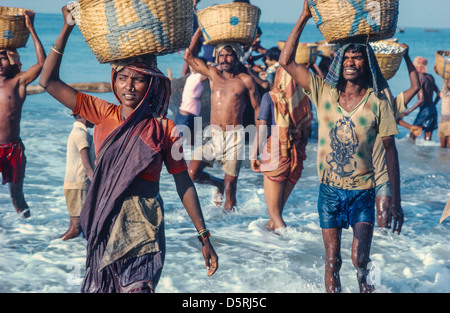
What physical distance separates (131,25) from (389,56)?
322 centimetres

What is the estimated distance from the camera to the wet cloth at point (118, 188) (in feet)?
10.6

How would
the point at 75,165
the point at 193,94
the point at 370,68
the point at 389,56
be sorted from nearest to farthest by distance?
the point at 370,68 → the point at 389,56 → the point at 75,165 → the point at 193,94

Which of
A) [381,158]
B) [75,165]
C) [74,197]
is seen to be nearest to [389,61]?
[381,158]

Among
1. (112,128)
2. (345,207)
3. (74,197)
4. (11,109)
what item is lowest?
(74,197)

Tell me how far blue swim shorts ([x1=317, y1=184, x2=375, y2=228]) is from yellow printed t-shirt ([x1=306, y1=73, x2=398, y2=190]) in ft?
0.16

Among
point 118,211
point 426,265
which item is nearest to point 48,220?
point 118,211

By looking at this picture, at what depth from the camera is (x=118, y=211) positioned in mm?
3291

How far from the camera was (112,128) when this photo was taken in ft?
11.3

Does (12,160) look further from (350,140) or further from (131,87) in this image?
(350,140)

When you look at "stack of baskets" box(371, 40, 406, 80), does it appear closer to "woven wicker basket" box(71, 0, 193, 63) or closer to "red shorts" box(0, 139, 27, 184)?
"woven wicker basket" box(71, 0, 193, 63)

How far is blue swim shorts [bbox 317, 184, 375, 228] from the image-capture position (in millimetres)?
4203

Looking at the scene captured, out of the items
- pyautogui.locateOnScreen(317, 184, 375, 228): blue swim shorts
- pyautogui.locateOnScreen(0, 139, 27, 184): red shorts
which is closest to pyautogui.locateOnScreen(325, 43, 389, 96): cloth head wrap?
pyautogui.locateOnScreen(317, 184, 375, 228): blue swim shorts

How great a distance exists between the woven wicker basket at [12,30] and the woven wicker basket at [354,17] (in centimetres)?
305
